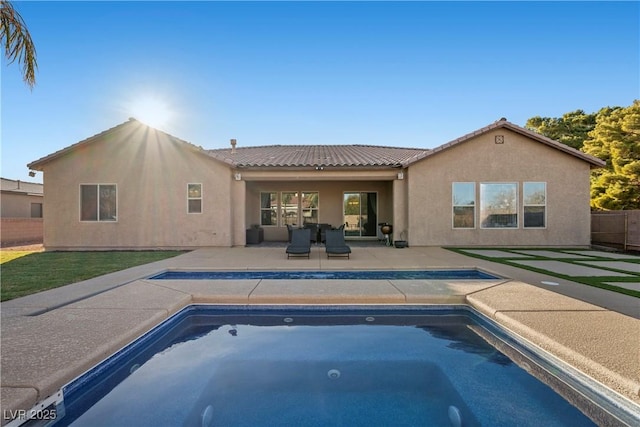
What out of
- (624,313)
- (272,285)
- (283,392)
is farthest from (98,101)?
Answer: (624,313)

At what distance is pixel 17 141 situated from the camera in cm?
1146

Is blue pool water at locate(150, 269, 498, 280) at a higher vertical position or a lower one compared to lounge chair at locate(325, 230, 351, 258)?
lower

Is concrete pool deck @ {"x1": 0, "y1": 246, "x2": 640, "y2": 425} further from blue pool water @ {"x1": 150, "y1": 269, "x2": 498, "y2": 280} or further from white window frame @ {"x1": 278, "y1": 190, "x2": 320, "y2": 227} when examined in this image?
white window frame @ {"x1": 278, "y1": 190, "x2": 320, "y2": 227}

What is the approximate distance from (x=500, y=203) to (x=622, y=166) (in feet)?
37.0

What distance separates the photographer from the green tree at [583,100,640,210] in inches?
679

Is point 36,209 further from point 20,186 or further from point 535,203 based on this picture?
point 535,203

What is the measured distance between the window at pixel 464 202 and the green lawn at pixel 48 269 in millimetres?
12360

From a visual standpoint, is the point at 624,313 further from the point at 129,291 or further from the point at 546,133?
the point at 546,133

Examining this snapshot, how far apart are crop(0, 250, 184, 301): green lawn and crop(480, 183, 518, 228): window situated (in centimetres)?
1368

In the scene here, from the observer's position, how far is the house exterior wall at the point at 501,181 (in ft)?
42.7

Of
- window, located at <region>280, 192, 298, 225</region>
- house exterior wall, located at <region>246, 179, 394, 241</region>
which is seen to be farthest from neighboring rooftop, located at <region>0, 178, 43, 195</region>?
window, located at <region>280, 192, 298, 225</region>

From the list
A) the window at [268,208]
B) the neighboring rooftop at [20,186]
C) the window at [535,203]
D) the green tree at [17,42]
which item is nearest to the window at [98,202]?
the window at [268,208]

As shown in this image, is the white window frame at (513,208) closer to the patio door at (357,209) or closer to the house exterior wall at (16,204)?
the patio door at (357,209)

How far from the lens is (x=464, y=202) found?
43.3 feet
